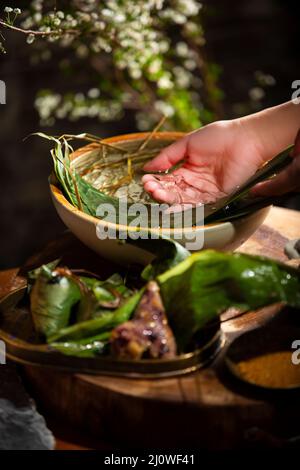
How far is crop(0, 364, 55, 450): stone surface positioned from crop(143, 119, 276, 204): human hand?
0.71 meters

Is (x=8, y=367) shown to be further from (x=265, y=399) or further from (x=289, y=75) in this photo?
(x=289, y=75)

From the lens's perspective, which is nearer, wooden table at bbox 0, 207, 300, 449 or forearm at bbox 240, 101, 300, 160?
wooden table at bbox 0, 207, 300, 449

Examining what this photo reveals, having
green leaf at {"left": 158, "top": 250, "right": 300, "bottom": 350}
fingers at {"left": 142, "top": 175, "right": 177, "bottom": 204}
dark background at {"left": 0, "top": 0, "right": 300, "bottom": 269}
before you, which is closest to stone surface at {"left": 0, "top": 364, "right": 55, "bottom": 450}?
green leaf at {"left": 158, "top": 250, "right": 300, "bottom": 350}

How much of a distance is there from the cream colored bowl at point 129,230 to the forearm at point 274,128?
0.99ft

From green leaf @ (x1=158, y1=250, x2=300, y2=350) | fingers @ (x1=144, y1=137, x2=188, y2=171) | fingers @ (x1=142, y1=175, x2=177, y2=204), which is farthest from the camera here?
fingers @ (x1=144, y1=137, x2=188, y2=171)

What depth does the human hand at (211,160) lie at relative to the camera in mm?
1847

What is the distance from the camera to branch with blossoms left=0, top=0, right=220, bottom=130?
2.21 m

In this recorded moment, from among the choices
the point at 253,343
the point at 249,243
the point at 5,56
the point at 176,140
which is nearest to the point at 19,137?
the point at 5,56

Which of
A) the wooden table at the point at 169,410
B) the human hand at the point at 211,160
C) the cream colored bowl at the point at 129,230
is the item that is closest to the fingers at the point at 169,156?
the human hand at the point at 211,160

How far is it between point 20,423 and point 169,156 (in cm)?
90

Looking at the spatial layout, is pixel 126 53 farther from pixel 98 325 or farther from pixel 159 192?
pixel 98 325

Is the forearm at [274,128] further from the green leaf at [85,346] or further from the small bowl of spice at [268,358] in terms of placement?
the green leaf at [85,346]

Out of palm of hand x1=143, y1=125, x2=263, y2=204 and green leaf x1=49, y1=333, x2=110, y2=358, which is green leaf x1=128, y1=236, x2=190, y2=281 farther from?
palm of hand x1=143, y1=125, x2=263, y2=204
